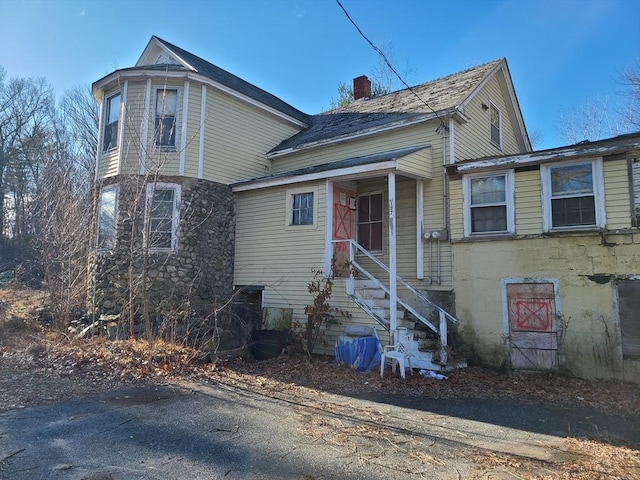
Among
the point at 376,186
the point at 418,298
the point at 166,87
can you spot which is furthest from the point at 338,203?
the point at 166,87

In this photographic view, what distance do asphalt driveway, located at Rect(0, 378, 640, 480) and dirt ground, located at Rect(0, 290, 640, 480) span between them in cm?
33

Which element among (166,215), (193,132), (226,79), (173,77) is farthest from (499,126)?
(166,215)

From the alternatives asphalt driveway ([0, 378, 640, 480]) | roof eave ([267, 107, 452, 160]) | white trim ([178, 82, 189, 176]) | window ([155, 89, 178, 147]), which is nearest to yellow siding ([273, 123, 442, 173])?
roof eave ([267, 107, 452, 160])

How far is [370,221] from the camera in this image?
11.7 metres

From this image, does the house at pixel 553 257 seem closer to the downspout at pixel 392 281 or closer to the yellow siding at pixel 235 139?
the downspout at pixel 392 281

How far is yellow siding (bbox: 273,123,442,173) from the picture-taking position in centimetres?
1082

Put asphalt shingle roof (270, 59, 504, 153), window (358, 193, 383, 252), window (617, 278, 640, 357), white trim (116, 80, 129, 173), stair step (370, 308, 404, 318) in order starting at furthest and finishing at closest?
white trim (116, 80, 129, 173), window (358, 193, 383, 252), asphalt shingle roof (270, 59, 504, 153), stair step (370, 308, 404, 318), window (617, 278, 640, 357)

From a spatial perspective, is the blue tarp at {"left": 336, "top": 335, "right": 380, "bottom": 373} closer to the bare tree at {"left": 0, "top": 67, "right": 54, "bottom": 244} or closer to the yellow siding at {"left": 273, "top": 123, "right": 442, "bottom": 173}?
the yellow siding at {"left": 273, "top": 123, "right": 442, "bottom": 173}

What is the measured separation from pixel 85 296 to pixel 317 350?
22.7ft

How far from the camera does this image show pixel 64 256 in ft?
39.9

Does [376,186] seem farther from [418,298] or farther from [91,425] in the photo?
[91,425]

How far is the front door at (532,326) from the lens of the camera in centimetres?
848

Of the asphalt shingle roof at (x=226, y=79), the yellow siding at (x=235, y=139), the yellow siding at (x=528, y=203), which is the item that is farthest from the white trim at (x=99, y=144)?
the yellow siding at (x=528, y=203)

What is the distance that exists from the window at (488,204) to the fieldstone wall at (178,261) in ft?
21.5
